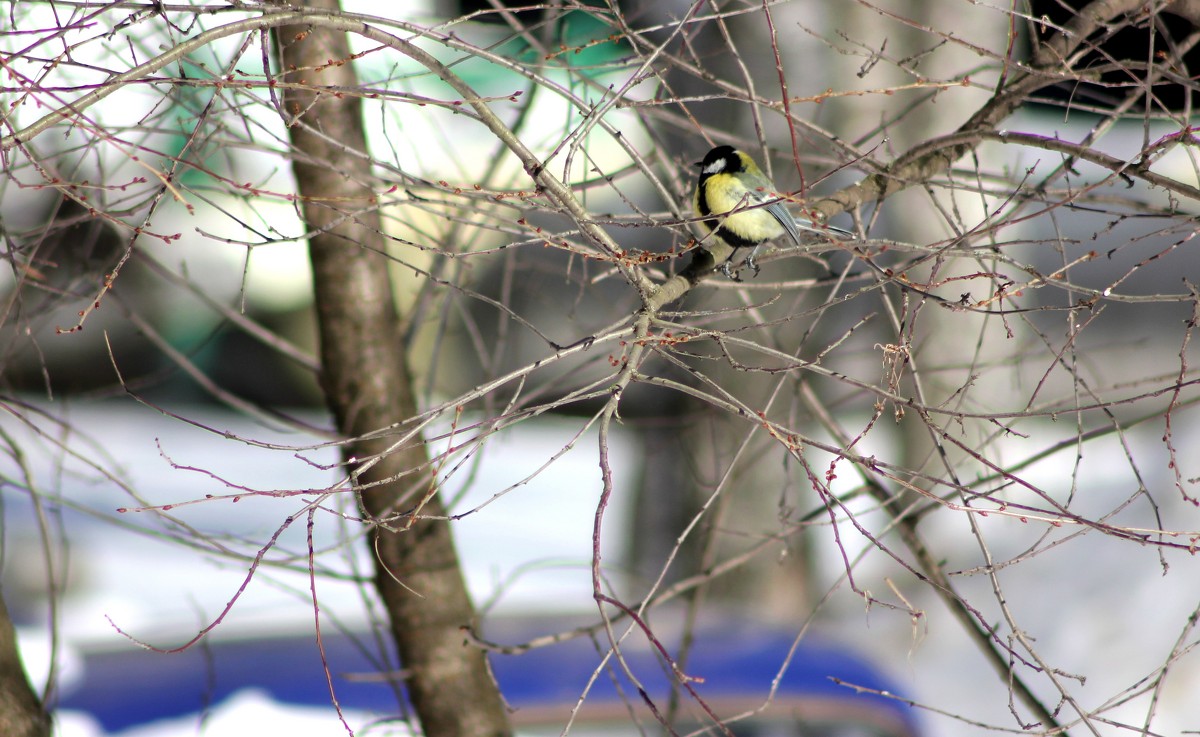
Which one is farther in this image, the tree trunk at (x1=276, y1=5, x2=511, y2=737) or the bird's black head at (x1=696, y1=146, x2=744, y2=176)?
the bird's black head at (x1=696, y1=146, x2=744, y2=176)

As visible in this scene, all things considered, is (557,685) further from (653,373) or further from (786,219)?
(786,219)

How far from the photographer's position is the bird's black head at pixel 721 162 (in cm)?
341

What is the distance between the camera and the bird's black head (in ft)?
11.2

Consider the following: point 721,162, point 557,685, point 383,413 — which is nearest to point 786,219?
point 721,162

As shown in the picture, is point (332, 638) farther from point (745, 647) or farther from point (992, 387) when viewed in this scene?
point (992, 387)

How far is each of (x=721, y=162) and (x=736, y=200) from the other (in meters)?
0.18

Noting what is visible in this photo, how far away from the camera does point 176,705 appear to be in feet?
13.1

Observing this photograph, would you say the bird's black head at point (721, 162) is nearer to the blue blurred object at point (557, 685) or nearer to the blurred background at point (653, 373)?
the blurred background at point (653, 373)

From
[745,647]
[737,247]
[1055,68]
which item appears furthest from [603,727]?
[1055,68]

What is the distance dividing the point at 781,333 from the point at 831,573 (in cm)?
385

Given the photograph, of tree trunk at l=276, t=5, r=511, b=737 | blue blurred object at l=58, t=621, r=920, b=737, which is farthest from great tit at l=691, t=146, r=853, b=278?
blue blurred object at l=58, t=621, r=920, b=737

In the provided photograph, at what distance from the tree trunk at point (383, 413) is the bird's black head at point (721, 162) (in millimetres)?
1091

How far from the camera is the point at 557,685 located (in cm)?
416

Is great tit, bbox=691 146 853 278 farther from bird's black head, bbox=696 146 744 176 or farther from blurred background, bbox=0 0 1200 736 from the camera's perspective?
blurred background, bbox=0 0 1200 736
